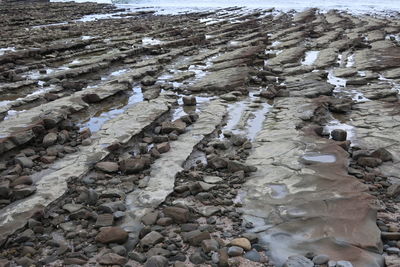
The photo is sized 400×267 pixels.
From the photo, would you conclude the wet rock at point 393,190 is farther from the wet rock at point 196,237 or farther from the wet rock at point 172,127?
the wet rock at point 172,127

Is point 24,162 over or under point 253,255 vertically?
over

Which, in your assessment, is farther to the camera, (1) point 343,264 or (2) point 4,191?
(2) point 4,191

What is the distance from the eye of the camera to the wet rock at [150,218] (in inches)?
135

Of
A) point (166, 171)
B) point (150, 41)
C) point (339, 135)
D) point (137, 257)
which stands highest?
point (137, 257)

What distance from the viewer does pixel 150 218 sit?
3455 millimetres

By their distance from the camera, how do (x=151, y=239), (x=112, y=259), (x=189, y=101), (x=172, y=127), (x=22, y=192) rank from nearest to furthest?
(x=112, y=259)
(x=151, y=239)
(x=22, y=192)
(x=172, y=127)
(x=189, y=101)

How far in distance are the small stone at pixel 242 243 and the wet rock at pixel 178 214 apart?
0.52m

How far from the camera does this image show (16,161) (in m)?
4.38

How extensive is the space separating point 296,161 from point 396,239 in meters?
1.52

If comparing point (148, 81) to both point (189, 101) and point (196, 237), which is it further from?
point (196, 237)

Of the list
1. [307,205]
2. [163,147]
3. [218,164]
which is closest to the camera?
[307,205]

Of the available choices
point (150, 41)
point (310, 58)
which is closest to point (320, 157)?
point (310, 58)

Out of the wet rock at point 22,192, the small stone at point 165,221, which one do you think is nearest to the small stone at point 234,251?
the small stone at point 165,221

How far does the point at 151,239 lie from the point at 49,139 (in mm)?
2487
